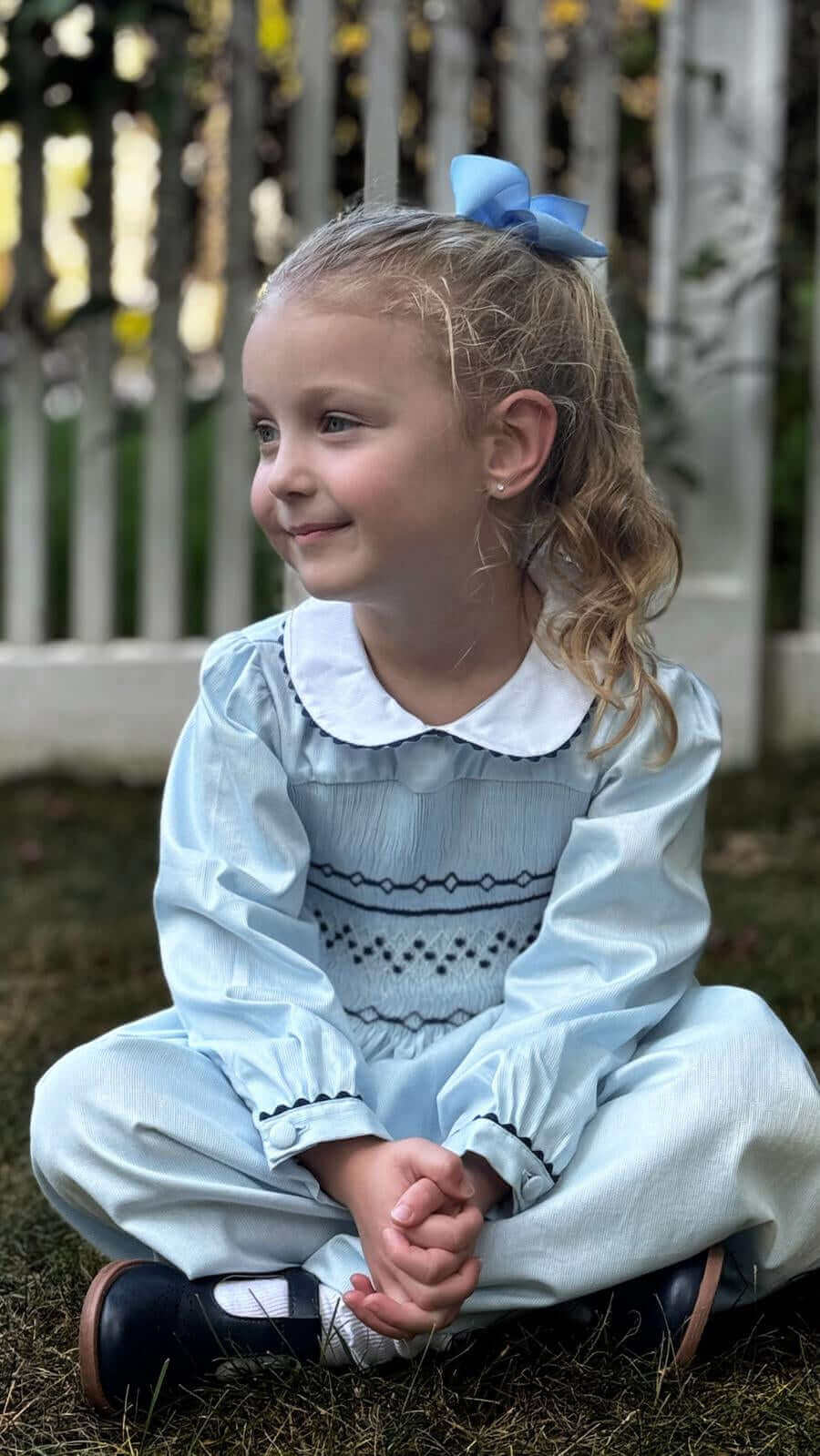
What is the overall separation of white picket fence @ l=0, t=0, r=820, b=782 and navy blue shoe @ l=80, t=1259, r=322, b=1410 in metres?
2.40

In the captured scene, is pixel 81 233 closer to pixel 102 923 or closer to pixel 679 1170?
pixel 102 923

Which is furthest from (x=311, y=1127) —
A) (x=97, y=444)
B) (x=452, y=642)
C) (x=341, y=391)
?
(x=97, y=444)

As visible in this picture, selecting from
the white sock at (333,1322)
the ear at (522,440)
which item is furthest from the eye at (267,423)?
the white sock at (333,1322)

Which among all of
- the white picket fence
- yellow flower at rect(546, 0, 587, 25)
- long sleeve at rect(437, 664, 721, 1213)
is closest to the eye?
long sleeve at rect(437, 664, 721, 1213)

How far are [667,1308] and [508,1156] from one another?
194 millimetres

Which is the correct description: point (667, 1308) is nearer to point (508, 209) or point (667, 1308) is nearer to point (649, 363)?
point (508, 209)

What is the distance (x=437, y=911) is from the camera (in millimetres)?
1821

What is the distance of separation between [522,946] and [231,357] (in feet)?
7.90

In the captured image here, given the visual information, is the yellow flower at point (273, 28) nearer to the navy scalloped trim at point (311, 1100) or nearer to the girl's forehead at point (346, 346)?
the girl's forehead at point (346, 346)

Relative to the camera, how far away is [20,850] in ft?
11.7

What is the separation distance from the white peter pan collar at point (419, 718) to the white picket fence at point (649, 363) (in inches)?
80.4

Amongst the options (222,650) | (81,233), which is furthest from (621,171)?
(222,650)

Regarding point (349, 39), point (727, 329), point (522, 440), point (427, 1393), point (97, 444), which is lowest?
point (427, 1393)

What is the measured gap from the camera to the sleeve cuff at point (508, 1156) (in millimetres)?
1569
